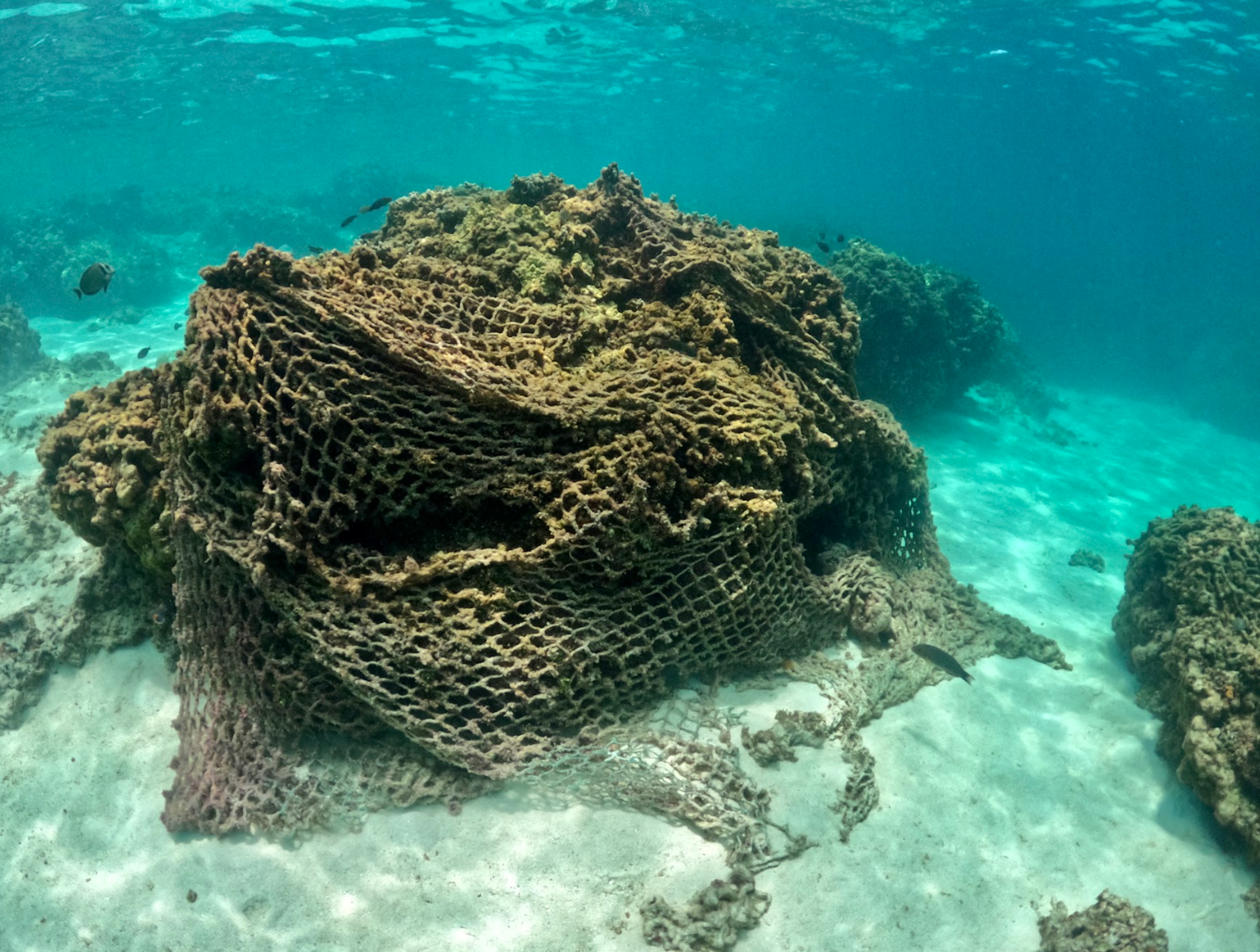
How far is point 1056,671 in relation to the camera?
649 centimetres

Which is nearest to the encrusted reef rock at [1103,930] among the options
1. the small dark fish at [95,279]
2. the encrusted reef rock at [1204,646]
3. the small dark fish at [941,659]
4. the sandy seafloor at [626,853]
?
the sandy seafloor at [626,853]

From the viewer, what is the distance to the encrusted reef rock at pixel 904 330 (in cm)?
1358

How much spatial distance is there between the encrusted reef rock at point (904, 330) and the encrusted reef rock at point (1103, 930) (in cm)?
1025

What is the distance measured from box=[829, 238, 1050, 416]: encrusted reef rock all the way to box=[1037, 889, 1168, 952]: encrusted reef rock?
10.3 metres

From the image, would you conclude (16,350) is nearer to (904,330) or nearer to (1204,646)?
(904,330)

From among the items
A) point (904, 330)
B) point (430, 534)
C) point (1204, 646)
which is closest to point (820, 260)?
point (904, 330)

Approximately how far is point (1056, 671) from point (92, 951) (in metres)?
8.01

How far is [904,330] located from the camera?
13586 mm

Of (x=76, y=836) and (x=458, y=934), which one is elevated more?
(x=458, y=934)

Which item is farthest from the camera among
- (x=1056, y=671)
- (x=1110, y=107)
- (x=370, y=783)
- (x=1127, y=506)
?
(x=1110, y=107)

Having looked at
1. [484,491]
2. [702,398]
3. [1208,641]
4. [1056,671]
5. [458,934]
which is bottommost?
[1056,671]

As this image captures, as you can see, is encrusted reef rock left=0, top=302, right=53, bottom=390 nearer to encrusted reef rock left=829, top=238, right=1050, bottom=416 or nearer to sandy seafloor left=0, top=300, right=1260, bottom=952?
sandy seafloor left=0, top=300, right=1260, bottom=952

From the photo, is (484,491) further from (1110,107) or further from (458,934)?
(1110,107)

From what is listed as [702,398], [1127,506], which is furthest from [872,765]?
[1127,506]
